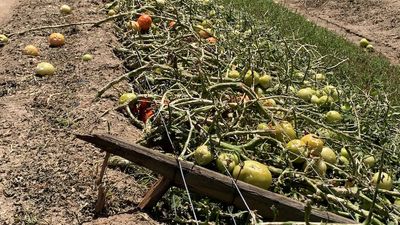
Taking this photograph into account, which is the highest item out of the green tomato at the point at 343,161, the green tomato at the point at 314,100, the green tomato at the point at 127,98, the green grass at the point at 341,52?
the green tomato at the point at 343,161

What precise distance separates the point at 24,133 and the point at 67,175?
69 cm

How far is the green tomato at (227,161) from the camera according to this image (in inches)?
110

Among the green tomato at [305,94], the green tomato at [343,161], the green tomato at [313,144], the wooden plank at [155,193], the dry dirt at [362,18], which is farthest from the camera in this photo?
the dry dirt at [362,18]

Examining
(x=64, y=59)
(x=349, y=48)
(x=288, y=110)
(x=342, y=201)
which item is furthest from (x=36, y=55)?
(x=349, y=48)

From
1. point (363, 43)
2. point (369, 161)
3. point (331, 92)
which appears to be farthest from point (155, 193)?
point (363, 43)

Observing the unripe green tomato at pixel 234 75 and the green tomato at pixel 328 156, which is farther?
the unripe green tomato at pixel 234 75

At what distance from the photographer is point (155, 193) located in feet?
9.09

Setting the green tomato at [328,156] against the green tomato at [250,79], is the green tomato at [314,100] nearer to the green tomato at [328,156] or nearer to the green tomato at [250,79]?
the green tomato at [250,79]

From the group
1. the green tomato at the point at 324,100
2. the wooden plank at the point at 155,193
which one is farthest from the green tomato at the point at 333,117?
the wooden plank at the point at 155,193

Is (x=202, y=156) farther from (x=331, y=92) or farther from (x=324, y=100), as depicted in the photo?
(x=331, y=92)

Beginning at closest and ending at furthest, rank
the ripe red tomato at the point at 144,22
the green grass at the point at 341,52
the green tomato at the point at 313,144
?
the green tomato at the point at 313,144 < the ripe red tomato at the point at 144,22 < the green grass at the point at 341,52

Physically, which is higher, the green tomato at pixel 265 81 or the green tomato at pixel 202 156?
the green tomato at pixel 202 156

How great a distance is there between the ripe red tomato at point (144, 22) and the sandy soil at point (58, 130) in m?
0.35

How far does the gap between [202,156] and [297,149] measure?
1.76 ft
